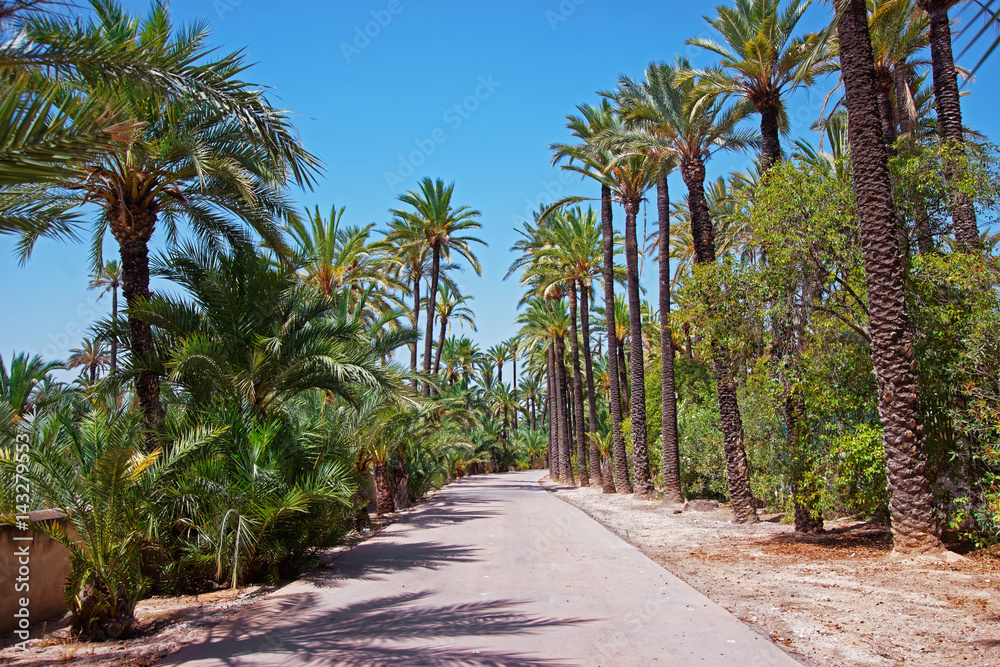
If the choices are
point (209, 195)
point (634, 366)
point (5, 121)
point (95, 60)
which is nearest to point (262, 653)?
point (5, 121)

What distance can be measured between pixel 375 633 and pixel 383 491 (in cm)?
1572

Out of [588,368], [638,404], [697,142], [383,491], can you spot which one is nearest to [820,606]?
[697,142]

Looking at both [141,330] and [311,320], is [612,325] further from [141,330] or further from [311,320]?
[141,330]

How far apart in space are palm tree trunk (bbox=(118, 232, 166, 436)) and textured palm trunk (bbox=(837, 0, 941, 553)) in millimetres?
11270

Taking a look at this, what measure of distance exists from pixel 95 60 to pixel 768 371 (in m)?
11.4

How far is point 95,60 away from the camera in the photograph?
19.9 ft

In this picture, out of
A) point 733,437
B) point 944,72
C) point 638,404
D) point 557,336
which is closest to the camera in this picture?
point 944,72

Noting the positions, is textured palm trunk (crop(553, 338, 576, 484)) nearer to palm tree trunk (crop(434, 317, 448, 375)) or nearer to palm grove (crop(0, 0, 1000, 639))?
palm tree trunk (crop(434, 317, 448, 375))

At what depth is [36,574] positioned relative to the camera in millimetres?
7254

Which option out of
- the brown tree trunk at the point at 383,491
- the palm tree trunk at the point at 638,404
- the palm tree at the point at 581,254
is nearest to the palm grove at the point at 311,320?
the brown tree trunk at the point at 383,491

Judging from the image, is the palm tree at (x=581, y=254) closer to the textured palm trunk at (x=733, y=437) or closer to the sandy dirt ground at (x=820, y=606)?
the textured palm trunk at (x=733, y=437)

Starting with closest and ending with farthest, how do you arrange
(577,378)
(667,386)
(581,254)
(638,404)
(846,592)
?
(846,592), (667,386), (638,404), (581,254), (577,378)

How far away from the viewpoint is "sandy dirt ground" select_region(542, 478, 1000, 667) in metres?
5.70

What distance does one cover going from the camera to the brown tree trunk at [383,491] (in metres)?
21.5
